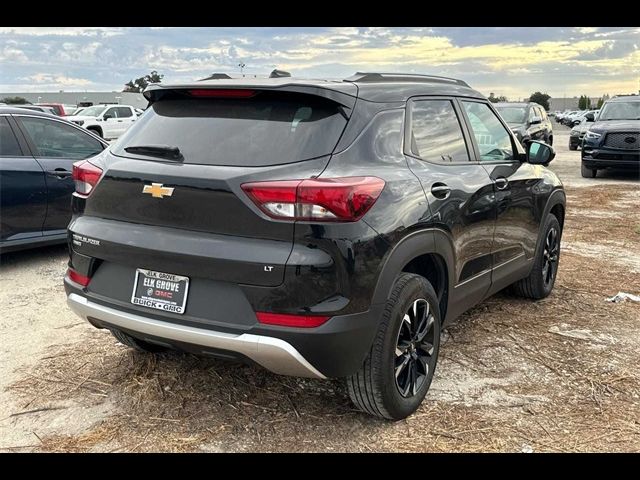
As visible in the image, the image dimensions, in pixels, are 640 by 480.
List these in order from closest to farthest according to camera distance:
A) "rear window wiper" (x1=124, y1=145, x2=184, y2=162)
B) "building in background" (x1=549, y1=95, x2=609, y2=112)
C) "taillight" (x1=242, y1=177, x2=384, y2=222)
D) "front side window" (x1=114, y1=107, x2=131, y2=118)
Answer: "taillight" (x1=242, y1=177, x2=384, y2=222)
"rear window wiper" (x1=124, y1=145, x2=184, y2=162)
"front side window" (x1=114, y1=107, x2=131, y2=118)
"building in background" (x1=549, y1=95, x2=609, y2=112)

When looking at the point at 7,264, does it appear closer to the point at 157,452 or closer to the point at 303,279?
the point at 157,452

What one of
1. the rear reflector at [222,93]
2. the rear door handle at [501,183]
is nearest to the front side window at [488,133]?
the rear door handle at [501,183]

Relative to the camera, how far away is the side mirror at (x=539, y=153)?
4715 mm

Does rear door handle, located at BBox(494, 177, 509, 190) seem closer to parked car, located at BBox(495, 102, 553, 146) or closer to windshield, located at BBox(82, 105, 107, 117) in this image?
parked car, located at BBox(495, 102, 553, 146)

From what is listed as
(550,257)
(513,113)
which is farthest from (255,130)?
(513,113)

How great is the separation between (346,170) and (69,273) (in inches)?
68.2

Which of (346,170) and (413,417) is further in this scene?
(413,417)

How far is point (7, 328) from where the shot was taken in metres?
4.63

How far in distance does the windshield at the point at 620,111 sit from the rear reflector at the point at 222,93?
14.2 m

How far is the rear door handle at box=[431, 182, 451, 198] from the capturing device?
338 centimetres

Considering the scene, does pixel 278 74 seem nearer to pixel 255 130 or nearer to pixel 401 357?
pixel 255 130

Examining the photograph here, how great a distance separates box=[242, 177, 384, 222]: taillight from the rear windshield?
17 centimetres

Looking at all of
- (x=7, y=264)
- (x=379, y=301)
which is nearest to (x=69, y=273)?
(x=379, y=301)

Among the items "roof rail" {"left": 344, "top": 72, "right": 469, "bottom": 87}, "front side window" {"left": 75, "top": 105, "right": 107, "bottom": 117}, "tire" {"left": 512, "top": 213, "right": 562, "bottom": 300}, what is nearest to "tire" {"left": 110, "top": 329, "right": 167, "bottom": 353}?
"roof rail" {"left": 344, "top": 72, "right": 469, "bottom": 87}
